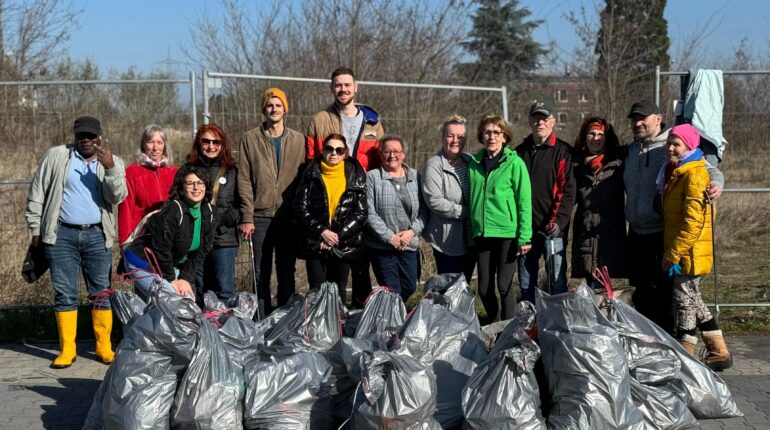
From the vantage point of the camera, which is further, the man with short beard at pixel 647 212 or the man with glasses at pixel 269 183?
the man with glasses at pixel 269 183

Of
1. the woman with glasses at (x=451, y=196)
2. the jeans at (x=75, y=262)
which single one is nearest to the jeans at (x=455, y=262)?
the woman with glasses at (x=451, y=196)

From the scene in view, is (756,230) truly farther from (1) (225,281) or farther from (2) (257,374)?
(2) (257,374)

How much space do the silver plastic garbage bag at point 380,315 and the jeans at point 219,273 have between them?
1.44 meters

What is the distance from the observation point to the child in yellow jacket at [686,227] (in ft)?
19.0

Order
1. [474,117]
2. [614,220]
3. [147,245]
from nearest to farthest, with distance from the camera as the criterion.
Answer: [147,245]
[614,220]
[474,117]

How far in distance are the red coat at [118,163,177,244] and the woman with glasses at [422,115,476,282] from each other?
77.6 inches

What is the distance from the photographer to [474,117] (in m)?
10.2

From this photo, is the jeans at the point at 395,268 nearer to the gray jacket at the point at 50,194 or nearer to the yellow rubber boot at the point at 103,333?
the gray jacket at the point at 50,194

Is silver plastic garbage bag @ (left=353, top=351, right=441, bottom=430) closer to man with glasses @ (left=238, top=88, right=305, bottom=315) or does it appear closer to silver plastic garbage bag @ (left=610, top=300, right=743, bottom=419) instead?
silver plastic garbage bag @ (left=610, top=300, right=743, bottom=419)

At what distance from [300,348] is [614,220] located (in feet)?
8.63

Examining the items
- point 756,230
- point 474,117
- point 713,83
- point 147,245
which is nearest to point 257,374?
point 147,245

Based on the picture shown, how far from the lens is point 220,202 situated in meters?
6.52

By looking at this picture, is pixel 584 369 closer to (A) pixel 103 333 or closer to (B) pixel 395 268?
(B) pixel 395 268

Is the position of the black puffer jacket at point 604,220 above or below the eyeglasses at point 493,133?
below
